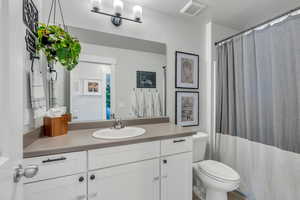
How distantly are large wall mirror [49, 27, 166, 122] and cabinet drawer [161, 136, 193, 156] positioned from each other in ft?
1.77

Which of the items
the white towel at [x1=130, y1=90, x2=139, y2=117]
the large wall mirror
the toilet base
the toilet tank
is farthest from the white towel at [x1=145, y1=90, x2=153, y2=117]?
the toilet base

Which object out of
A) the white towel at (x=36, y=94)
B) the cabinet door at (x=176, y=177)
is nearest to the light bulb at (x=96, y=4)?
the white towel at (x=36, y=94)

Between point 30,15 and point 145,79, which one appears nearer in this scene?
point 30,15

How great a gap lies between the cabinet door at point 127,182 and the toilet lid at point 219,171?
61 cm

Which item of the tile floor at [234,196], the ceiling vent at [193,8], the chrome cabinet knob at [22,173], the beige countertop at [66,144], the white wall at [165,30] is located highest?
the ceiling vent at [193,8]

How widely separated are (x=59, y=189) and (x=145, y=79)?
4.18ft

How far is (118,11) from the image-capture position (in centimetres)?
152

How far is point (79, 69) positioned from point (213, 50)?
5.98 ft

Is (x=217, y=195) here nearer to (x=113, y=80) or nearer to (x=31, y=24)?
(x=113, y=80)

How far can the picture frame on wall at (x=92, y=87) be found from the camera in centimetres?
147

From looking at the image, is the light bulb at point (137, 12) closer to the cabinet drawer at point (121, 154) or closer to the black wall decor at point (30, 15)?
the black wall decor at point (30, 15)

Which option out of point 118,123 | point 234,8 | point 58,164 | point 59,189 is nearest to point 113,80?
point 118,123

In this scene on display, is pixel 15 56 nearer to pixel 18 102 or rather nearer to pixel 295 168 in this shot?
pixel 18 102

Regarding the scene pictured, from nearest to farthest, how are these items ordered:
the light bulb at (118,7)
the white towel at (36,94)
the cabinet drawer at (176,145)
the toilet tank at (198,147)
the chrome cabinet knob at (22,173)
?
the chrome cabinet knob at (22,173) < the white towel at (36,94) < the cabinet drawer at (176,145) < the light bulb at (118,7) < the toilet tank at (198,147)
